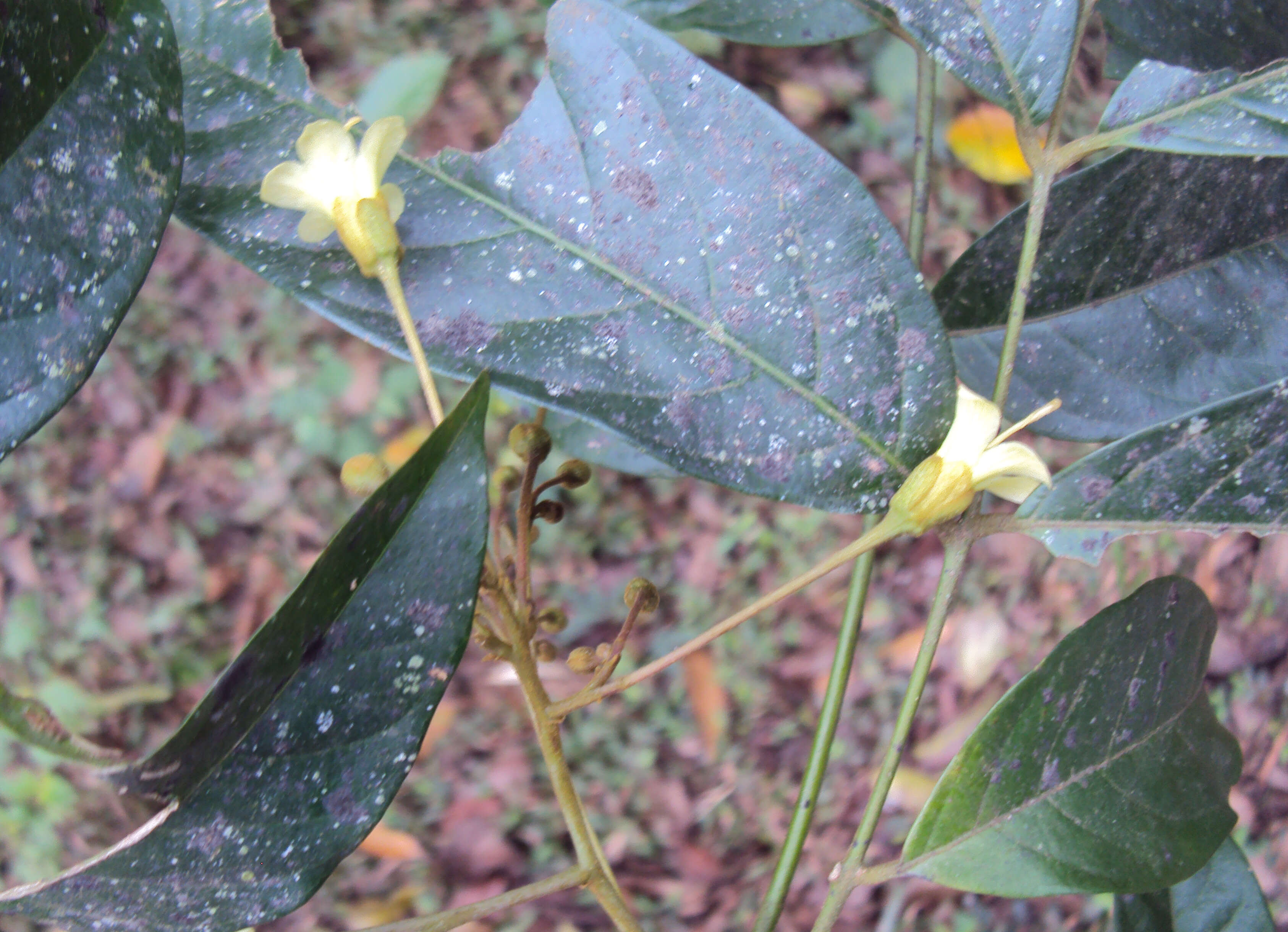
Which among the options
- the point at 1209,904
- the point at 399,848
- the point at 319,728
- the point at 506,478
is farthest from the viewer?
the point at 399,848

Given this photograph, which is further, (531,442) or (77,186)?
(531,442)

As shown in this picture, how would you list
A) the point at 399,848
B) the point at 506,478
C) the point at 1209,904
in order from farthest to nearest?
the point at 399,848, the point at 1209,904, the point at 506,478

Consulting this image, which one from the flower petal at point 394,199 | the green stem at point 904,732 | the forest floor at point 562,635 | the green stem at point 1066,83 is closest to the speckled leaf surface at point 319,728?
the flower petal at point 394,199

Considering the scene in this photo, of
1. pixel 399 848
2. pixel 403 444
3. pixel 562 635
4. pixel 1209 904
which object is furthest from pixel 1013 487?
pixel 399 848

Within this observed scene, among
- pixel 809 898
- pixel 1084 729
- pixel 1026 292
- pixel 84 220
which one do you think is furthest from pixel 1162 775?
pixel 809 898

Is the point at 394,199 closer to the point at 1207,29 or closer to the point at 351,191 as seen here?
the point at 351,191

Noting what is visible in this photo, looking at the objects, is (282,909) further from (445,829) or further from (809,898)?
(809,898)
